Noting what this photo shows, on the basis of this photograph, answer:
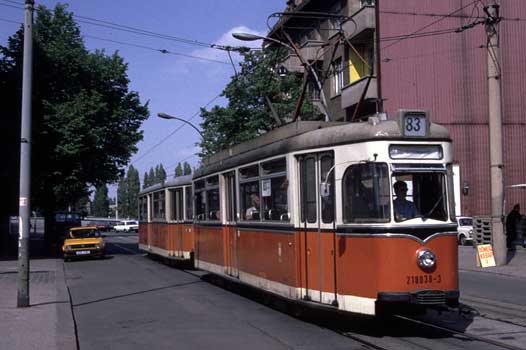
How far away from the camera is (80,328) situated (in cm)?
1159

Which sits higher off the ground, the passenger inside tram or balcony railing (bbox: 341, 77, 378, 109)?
balcony railing (bbox: 341, 77, 378, 109)

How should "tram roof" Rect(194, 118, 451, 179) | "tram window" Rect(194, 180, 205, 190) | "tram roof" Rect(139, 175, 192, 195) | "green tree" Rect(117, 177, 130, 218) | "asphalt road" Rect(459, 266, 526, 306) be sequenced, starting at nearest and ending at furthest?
"tram roof" Rect(194, 118, 451, 179), "asphalt road" Rect(459, 266, 526, 306), "tram window" Rect(194, 180, 205, 190), "tram roof" Rect(139, 175, 192, 195), "green tree" Rect(117, 177, 130, 218)

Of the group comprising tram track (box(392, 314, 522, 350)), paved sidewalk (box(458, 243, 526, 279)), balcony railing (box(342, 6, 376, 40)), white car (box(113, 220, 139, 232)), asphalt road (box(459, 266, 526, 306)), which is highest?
balcony railing (box(342, 6, 376, 40))

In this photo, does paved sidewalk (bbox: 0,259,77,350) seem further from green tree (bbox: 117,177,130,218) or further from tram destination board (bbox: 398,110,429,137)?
green tree (bbox: 117,177,130,218)

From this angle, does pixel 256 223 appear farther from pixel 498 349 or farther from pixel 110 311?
pixel 498 349

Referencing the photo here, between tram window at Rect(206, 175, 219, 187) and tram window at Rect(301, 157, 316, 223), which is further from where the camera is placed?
tram window at Rect(206, 175, 219, 187)

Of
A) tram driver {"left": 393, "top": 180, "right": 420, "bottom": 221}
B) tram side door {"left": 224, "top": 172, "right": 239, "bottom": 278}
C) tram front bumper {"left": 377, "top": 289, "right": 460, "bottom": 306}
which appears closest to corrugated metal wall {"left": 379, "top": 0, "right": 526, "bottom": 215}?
tram side door {"left": 224, "top": 172, "right": 239, "bottom": 278}

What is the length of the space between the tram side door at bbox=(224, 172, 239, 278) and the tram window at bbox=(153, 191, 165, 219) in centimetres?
1090

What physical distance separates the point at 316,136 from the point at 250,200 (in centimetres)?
310

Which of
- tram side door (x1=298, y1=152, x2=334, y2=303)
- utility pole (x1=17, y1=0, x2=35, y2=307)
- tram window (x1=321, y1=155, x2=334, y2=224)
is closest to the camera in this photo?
tram window (x1=321, y1=155, x2=334, y2=224)

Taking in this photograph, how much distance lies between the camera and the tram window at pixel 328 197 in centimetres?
1023

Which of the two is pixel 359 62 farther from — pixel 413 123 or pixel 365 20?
pixel 413 123

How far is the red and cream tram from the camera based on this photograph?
370 inches

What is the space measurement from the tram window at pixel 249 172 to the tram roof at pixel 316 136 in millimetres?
133
